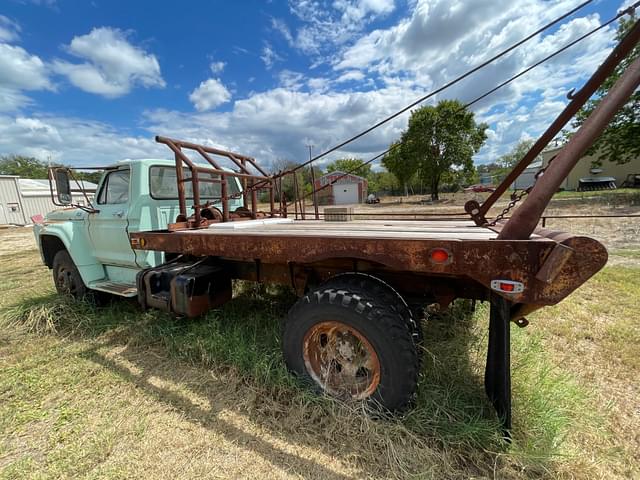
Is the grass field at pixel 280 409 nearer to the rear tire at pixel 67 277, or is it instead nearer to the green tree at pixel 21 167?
the rear tire at pixel 67 277

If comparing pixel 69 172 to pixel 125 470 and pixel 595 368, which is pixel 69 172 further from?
pixel 595 368

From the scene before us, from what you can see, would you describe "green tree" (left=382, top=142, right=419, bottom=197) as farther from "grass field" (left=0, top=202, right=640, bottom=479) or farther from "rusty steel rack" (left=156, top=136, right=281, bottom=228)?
"grass field" (left=0, top=202, right=640, bottom=479)

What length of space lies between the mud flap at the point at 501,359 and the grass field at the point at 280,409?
0.47 ft

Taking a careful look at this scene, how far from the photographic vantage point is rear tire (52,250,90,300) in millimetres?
3996

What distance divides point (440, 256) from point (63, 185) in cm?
390

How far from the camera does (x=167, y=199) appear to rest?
3.62 metres

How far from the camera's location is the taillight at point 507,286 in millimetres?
1455

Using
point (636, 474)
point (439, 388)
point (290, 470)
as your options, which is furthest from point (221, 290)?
point (636, 474)

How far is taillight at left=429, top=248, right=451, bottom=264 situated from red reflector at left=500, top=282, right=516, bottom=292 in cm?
27

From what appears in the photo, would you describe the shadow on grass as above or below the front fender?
below

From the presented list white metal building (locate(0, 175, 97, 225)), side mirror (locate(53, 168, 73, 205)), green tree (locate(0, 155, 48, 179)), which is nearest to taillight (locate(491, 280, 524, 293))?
side mirror (locate(53, 168, 73, 205))

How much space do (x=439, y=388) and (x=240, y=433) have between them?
1.41m

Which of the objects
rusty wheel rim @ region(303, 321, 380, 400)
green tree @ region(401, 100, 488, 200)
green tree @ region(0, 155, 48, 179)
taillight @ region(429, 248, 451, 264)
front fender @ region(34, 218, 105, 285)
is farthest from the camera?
green tree @ region(0, 155, 48, 179)

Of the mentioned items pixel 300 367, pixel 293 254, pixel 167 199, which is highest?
pixel 167 199
